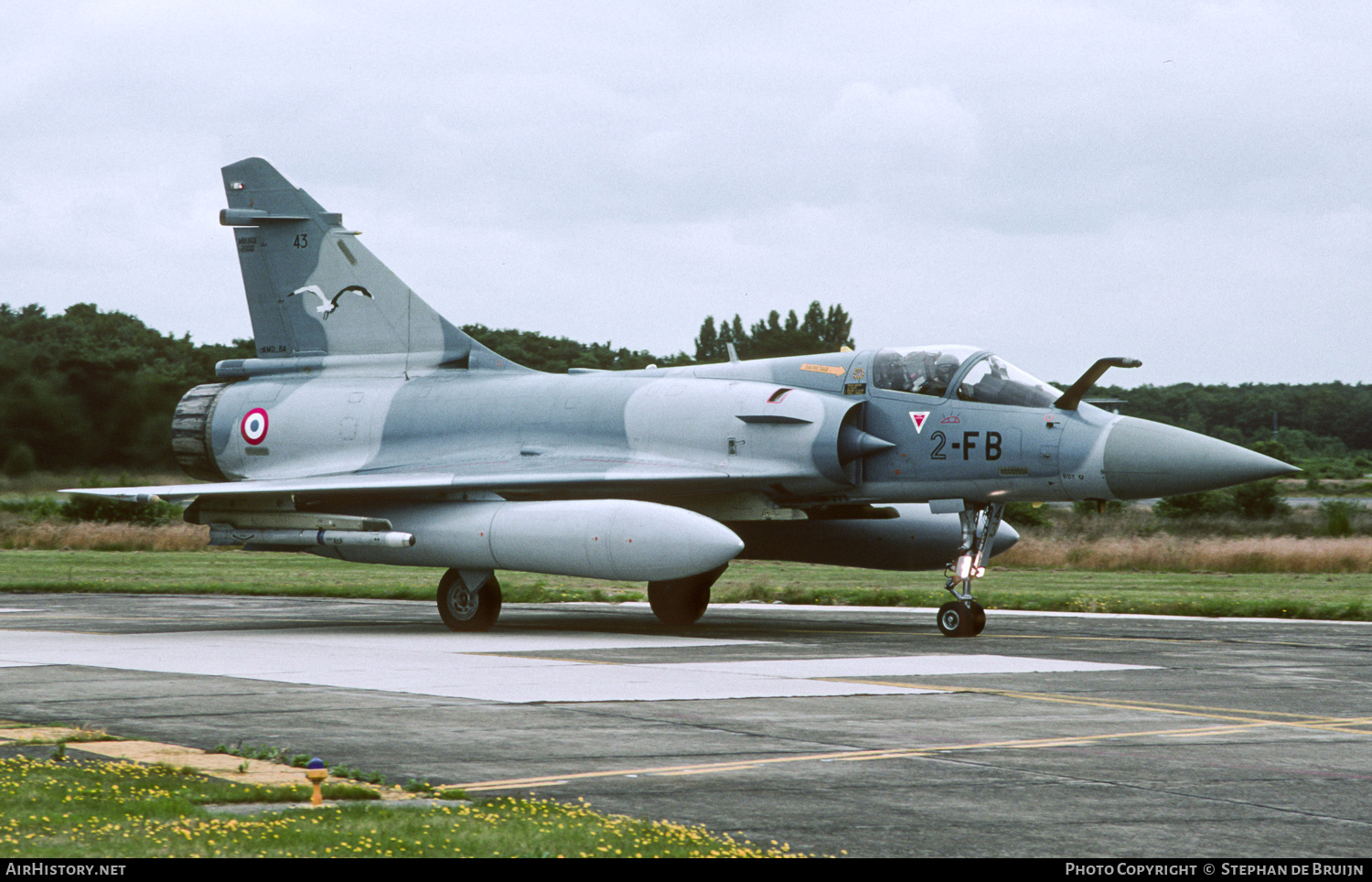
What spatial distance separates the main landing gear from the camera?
609 inches

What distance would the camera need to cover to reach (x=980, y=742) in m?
8.03

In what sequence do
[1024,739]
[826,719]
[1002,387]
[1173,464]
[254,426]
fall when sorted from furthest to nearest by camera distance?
[254,426] < [1002,387] < [1173,464] < [826,719] < [1024,739]

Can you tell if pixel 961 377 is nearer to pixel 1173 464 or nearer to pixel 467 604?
pixel 1173 464

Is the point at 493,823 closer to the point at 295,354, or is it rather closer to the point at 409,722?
the point at 409,722

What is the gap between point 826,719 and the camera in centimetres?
894

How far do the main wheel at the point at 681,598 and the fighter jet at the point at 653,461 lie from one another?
38 millimetres

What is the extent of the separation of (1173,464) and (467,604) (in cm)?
762

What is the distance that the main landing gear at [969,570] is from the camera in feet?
50.8

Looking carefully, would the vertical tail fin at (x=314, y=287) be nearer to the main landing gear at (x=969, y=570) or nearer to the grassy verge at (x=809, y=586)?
the grassy verge at (x=809, y=586)

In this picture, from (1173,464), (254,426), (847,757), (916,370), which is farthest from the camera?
(254,426)

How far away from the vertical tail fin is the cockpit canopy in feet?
19.8

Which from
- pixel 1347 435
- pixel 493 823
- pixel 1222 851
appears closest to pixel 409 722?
pixel 493 823

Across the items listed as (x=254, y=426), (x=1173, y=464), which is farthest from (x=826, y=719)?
(x=254, y=426)
